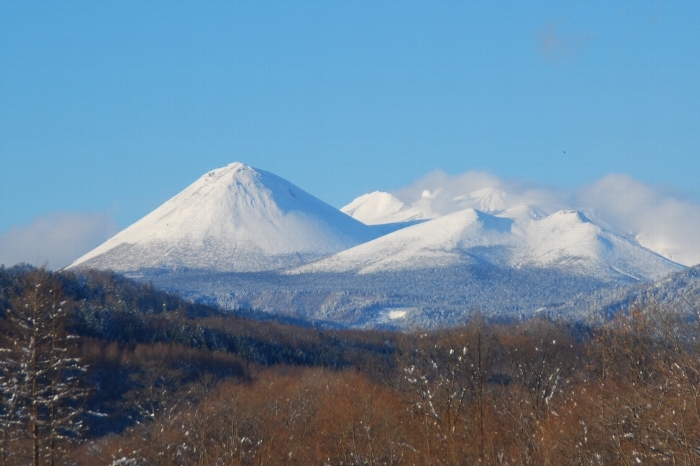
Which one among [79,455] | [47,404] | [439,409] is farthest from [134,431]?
[47,404]

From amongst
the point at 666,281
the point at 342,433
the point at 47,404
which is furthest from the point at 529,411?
the point at 666,281

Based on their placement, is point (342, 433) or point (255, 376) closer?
point (342, 433)

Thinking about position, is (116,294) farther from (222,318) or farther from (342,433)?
(342,433)

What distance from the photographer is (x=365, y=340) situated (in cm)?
11381

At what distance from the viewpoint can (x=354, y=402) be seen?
38.2 m

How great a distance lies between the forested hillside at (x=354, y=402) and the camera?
859 inches

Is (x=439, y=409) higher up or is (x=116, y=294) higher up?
(x=116, y=294)

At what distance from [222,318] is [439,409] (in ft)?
279

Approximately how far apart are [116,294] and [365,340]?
30085 mm


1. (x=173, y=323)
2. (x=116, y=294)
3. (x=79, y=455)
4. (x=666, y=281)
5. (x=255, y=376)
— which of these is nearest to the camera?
(x=79, y=455)

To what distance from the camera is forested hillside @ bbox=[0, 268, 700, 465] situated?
21812 millimetres

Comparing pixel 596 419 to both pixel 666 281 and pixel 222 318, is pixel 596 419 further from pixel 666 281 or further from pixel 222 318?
pixel 666 281

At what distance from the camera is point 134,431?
140 ft

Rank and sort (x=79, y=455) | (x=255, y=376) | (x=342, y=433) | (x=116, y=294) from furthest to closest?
1. (x=116, y=294)
2. (x=255, y=376)
3. (x=342, y=433)
4. (x=79, y=455)
